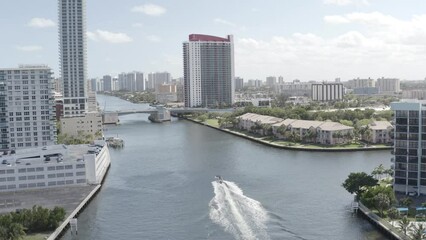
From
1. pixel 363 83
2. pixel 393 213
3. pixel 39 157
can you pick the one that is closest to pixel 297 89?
pixel 363 83

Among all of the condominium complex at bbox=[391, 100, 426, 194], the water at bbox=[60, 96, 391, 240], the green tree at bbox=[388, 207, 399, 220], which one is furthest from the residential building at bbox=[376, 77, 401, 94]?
the green tree at bbox=[388, 207, 399, 220]

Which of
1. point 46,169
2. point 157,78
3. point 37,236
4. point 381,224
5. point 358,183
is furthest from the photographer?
point 157,78

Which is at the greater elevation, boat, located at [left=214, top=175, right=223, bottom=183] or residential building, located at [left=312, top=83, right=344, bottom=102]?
residential building, located at [left=312, top=83, right=344, bottom=102]

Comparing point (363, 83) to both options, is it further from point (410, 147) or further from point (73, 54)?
point (410, 147)

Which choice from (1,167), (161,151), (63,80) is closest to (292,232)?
(1,167)

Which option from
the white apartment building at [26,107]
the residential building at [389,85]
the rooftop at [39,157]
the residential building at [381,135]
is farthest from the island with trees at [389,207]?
the residential building at [389,85]

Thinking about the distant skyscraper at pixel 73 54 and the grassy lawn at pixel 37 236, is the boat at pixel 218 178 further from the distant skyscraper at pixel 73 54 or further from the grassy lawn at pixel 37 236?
the distant skyscraper at pixel 73 54

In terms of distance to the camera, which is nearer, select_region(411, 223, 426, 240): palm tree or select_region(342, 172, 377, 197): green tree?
select_region(411, 223, 426, 240): palm tree

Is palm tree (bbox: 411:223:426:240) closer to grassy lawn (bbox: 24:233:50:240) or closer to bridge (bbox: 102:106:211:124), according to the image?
grassy lawn (bbox: 24:233:50:240)
